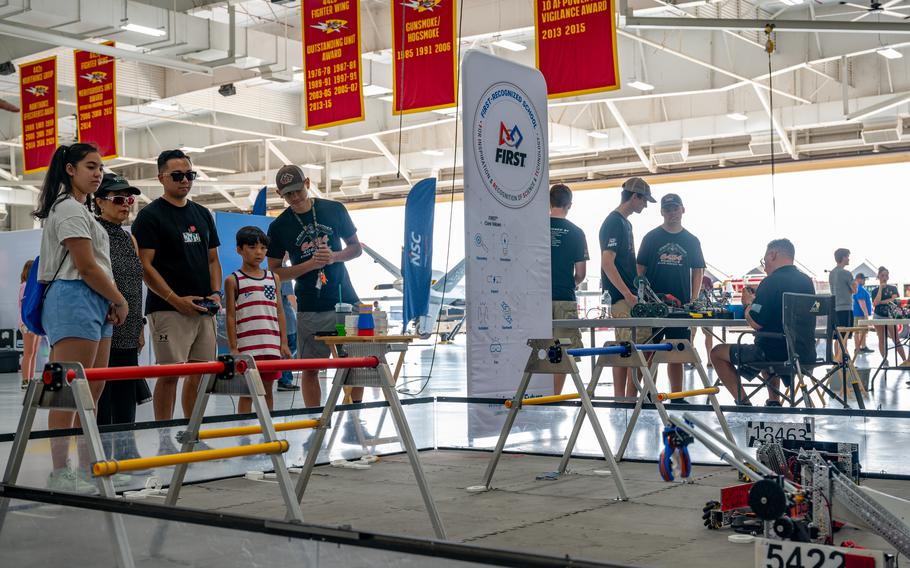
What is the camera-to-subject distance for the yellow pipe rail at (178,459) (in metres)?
2.29

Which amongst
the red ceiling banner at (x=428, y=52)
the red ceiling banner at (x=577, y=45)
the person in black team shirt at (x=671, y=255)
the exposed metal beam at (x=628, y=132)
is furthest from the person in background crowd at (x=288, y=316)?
the exposed metal beam at (x=628, y=132)

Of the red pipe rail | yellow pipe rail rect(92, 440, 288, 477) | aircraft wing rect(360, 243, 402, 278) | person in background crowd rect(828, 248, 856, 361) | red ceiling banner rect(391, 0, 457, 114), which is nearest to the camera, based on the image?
yellow pipe rail rect(92, 440, 288, 477)

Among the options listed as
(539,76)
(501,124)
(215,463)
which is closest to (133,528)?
(215,463)

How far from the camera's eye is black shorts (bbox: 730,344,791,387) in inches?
235

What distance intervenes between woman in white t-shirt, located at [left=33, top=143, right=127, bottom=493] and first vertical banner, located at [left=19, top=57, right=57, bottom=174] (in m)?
9.43

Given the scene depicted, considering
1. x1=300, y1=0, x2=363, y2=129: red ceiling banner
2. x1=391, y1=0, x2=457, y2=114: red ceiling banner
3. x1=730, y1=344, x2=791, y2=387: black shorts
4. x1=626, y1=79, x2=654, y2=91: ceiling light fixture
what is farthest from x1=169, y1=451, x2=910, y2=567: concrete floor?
x1=626, y1=79, x2=654, y2=91: ceiling light fixture

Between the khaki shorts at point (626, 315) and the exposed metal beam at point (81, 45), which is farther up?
the exposed metal beam at point (81, 45)

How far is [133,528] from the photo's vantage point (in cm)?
206

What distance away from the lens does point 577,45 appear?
8.48 metres

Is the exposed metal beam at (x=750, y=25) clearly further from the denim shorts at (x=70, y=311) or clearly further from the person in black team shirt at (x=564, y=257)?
the denim shorts at (x=70, y=311)

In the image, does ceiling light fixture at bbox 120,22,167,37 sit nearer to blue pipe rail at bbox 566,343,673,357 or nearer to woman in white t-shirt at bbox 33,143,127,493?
woman in white t-shirt at bbox 33,143,127,493

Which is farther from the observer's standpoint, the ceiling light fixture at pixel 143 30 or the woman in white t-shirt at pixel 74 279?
the ceiling light fixture at pixel 143 30

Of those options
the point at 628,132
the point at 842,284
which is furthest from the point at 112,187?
the point at 628,132

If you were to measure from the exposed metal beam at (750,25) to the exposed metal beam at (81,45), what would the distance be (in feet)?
19.0
